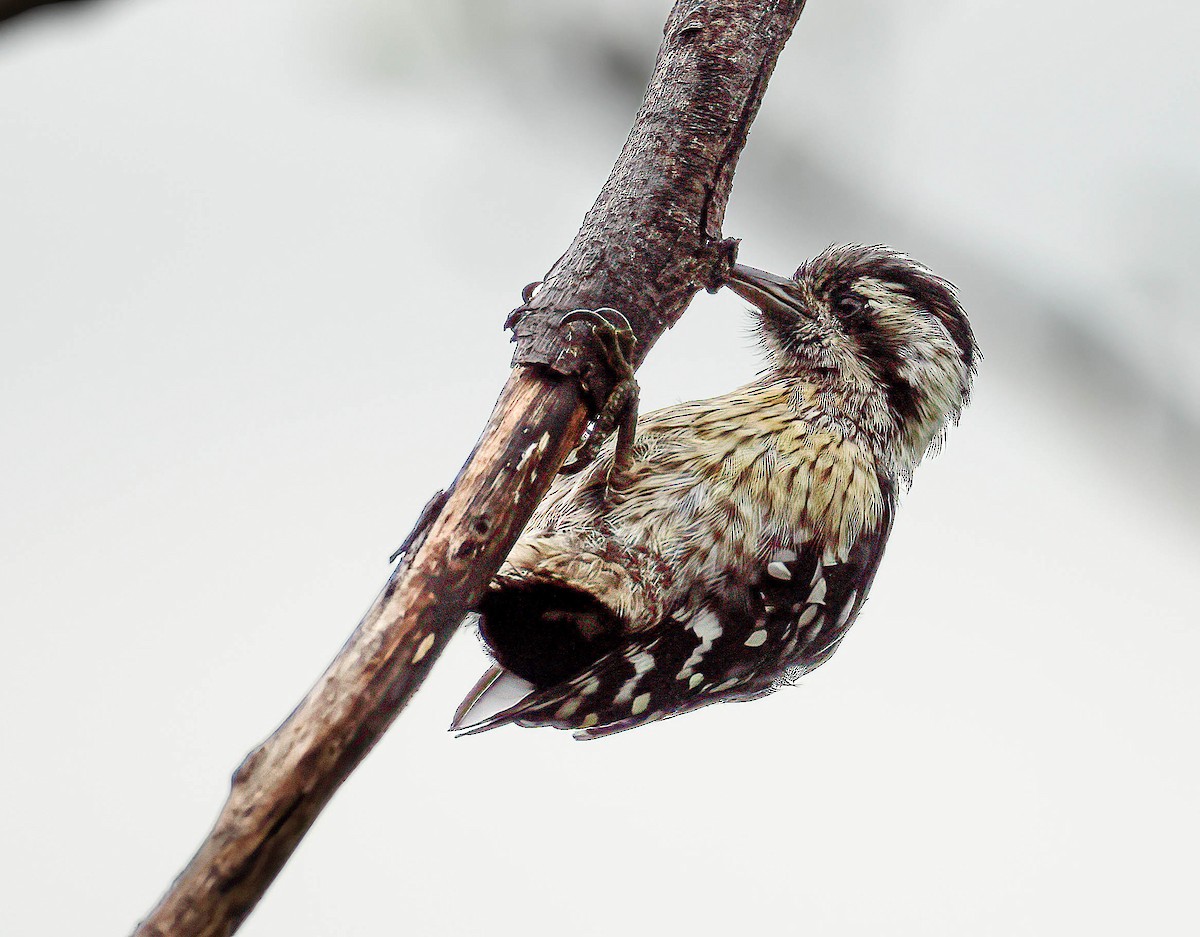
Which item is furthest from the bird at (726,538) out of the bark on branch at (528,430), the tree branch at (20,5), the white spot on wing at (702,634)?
the tree branch at (20,5)

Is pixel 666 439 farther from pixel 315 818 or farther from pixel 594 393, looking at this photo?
pixel 315 818

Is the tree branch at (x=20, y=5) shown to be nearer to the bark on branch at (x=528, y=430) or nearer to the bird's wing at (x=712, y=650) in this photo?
the bark on branch at (x=528, y=430)

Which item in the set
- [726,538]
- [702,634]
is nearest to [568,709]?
[702,634]

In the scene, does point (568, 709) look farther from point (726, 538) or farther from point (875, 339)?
point (875, 339)

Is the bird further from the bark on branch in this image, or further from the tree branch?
the tree branch

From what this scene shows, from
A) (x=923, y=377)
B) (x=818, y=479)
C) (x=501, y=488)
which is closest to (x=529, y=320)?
(x=501, y=488)

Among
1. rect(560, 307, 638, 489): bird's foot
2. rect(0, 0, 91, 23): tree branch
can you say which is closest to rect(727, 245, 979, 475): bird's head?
rect(560, 307, 638, 489): bird's foot
